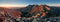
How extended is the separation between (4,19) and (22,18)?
172mm

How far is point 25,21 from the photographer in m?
1.21

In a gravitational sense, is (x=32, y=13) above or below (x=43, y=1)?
below

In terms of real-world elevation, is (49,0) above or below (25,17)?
above

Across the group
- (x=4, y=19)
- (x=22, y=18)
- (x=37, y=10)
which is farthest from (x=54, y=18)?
(x=4, y=19)

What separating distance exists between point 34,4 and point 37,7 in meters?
0.04

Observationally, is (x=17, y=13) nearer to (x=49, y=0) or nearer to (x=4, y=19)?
(x=4, y=19)

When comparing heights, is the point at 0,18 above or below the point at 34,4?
below

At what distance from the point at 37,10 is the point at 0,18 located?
14.2 inches

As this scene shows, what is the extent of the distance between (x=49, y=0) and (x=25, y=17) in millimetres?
280

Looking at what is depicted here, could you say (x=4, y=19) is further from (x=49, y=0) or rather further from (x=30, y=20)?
(x=49, y=0)

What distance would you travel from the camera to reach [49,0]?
122cm

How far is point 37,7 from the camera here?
1.22 meters

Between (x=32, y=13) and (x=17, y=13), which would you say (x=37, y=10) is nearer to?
(x=32, y=13)

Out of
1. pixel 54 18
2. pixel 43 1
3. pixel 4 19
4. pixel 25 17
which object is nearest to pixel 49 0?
pixel 43 1
